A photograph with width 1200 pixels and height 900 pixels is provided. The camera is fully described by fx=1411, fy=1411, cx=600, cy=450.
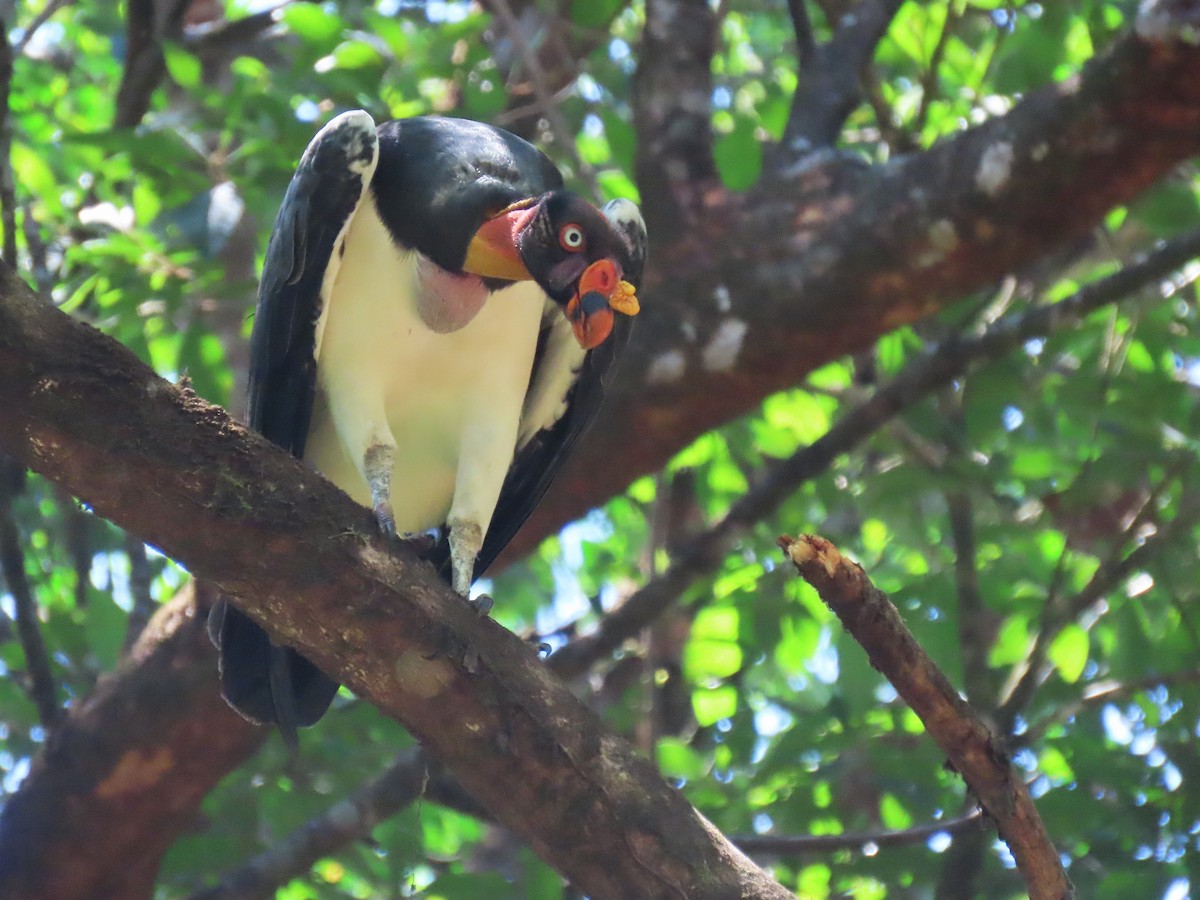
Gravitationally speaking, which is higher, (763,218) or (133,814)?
(763,218)

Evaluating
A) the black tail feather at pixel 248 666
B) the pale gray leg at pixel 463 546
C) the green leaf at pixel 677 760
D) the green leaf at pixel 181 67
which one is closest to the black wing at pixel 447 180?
the pale gray leg at pixel 463 546

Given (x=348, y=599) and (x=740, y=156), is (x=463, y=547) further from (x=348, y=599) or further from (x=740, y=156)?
(x=740, y=156)

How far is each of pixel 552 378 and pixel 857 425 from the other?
3.99ft

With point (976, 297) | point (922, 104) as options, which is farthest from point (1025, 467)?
point (922, 104)

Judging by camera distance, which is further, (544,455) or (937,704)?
(544,455)

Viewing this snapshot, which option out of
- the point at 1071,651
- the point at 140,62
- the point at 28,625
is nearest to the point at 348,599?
the point at 28,625

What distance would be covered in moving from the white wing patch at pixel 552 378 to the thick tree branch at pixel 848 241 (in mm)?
297

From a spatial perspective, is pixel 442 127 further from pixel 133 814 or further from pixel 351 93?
pixel 133 814

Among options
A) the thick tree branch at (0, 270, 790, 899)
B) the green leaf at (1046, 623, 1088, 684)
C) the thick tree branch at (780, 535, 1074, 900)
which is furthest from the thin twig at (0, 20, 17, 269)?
the green leaf at (1046, 623, 1088, 684)

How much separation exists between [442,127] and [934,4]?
2759 mm

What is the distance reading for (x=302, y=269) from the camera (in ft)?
13.9

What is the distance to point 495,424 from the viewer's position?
4.53 m

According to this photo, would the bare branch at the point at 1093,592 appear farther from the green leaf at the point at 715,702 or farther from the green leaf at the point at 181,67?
the green leaf at the point at 181,67

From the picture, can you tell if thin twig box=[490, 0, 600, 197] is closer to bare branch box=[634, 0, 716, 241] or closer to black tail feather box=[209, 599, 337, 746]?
bare branch box=[634, 0, 716, 241]
